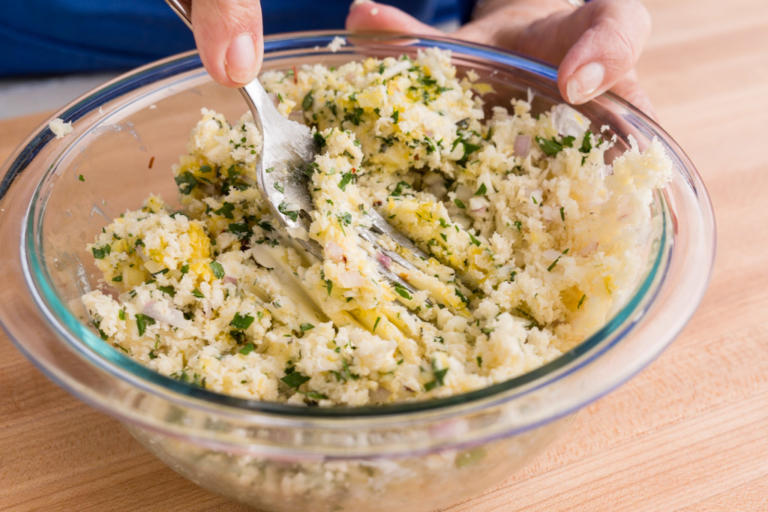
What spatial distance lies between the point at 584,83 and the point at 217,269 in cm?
71

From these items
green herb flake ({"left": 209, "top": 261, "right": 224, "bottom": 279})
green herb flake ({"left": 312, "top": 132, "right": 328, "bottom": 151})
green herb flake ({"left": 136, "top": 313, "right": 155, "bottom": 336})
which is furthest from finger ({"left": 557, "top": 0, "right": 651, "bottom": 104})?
green herb flake ({"left": 136, "top": 313, "right": 155, "bottom": 336})

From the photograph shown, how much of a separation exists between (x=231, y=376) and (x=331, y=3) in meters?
1.57

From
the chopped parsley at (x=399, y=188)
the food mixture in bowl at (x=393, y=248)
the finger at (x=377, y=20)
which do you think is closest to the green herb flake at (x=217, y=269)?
the food mixture in bowl at (x=393, y=248)

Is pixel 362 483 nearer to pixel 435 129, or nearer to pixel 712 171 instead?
pixel 435 129

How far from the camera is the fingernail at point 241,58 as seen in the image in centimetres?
97

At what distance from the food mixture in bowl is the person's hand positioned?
0.28 feet

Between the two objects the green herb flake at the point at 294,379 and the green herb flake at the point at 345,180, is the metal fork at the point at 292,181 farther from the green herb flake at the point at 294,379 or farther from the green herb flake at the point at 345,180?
the green herb flake at the point at 294,379

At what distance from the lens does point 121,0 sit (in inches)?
78.4

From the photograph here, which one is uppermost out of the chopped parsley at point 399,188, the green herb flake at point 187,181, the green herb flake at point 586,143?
the green herb flake at point 586,143

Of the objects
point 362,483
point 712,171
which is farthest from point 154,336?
point 712,171

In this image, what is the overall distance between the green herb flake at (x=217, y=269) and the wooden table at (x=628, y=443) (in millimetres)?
304

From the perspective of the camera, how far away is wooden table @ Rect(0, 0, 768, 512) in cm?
100

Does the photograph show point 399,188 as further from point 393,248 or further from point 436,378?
point 436,378

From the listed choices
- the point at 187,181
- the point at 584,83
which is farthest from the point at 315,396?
the point at 584,83
